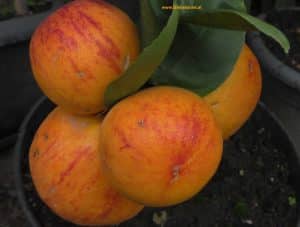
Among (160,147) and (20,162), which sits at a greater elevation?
(160,147)

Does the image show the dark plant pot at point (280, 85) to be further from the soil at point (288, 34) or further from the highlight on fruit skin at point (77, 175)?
the highlight on fruit skin at point (77, 175)

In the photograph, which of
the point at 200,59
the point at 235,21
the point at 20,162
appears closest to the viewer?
the point at 235,21

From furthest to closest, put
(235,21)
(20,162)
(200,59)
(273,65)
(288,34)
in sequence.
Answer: (288,34), (273,65), (20,162), (200,59), (235,21)

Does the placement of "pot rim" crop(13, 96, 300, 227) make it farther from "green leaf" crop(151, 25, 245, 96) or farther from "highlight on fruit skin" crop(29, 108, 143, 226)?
"green leaf" crop(151, 25, 245, 96)

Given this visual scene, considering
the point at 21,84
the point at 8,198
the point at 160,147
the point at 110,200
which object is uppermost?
the point at 160,147

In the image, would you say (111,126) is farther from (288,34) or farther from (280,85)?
(288,34)

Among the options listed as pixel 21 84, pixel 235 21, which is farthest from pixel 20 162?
pixel 235 21

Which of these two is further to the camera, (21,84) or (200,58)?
(21,84)
